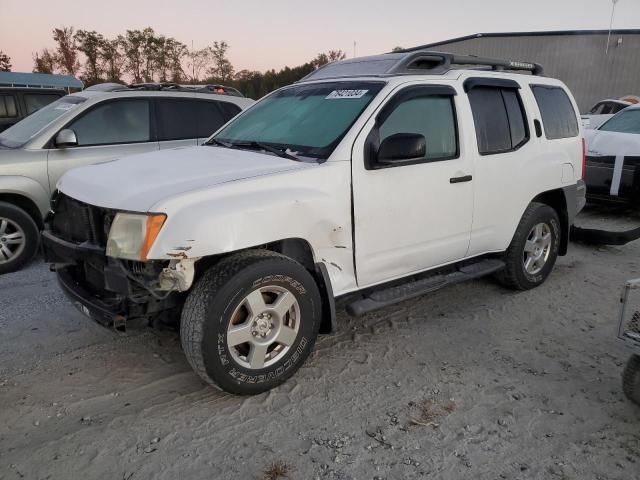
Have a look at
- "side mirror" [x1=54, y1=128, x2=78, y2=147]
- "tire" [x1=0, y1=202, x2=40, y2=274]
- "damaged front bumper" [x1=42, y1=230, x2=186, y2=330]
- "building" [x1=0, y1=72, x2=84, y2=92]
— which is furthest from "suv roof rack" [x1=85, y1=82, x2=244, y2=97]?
"building" [x1=0, y1=72, x2=84, y2=92]

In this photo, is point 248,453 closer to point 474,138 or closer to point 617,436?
point 617,436

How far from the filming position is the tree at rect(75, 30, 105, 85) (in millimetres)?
43562

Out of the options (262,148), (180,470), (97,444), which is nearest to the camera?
(180,470)

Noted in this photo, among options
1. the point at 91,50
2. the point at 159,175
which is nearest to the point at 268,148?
the point at 159,175

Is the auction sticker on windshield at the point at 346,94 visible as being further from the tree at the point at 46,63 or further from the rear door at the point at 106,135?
the tree at the point at 46,63

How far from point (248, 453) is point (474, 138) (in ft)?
9.24

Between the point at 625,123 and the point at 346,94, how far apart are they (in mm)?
7027

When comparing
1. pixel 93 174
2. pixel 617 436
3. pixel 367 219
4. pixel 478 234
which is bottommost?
pixel 617 436

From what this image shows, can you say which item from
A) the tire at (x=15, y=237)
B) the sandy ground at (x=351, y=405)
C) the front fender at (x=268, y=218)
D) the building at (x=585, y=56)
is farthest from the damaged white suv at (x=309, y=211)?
the building at (x=585, y=56)

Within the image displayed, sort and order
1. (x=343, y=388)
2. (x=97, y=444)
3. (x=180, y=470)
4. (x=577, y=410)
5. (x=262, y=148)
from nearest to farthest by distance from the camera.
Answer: (x=180, y=470)
(x=97, y=444)
(x=577, y=410)
(x=343, y=388)
(x=262, y=148)

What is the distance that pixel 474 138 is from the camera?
13.3 ft

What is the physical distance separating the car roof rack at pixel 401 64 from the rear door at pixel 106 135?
8.59ft

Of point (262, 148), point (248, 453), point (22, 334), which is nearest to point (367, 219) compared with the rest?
point (262, 148)

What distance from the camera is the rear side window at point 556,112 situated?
4801 millimetres
